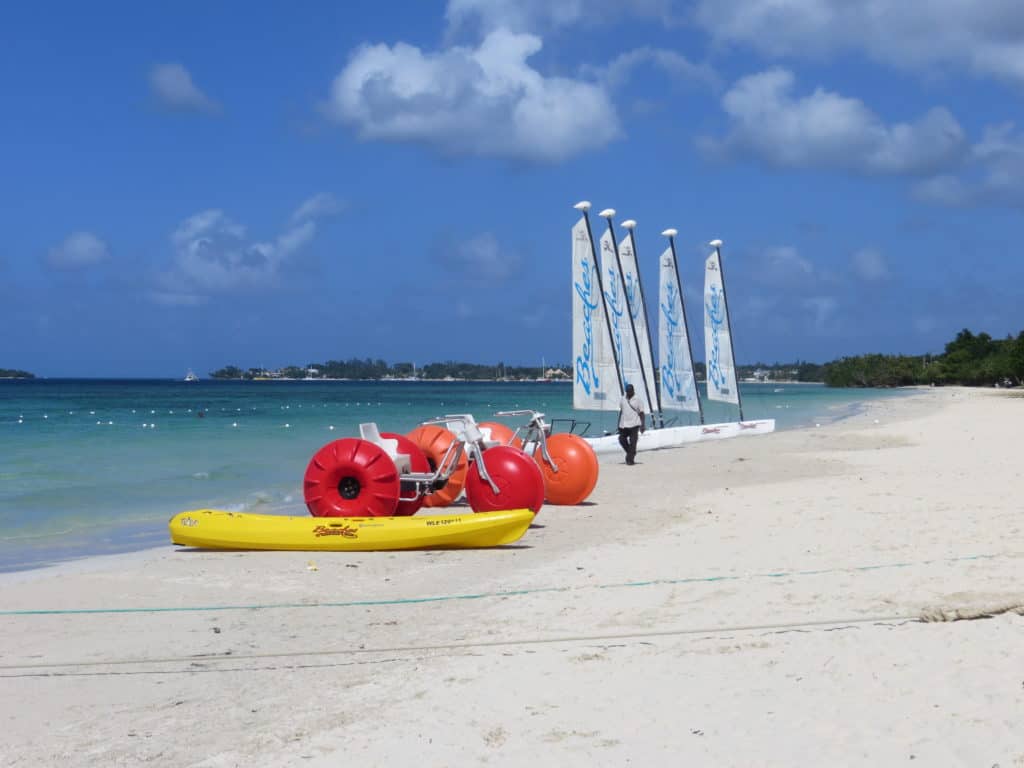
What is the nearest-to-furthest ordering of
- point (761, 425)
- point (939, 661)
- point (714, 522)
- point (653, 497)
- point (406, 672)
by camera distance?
point (939, 661) → point (406, 672) → point (714, 522) → point (653, 497) → point (761, 425)

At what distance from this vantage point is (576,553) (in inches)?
401

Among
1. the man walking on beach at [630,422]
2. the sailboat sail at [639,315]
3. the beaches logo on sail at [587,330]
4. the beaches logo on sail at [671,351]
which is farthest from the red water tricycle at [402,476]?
the beaches logo on sail at [671,351]

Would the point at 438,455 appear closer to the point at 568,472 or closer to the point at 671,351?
the point at 568,472

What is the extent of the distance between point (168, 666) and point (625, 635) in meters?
2.91

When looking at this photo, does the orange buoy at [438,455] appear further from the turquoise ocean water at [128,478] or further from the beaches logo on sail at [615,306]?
the beaches logo on sail at [615,306]

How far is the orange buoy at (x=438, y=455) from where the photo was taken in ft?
44.9

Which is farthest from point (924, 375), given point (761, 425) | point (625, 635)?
point (625, 635)

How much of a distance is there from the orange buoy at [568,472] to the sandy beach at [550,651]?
2547 millimetres

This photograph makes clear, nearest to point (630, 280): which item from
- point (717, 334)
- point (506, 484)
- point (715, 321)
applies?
point (715, 321)

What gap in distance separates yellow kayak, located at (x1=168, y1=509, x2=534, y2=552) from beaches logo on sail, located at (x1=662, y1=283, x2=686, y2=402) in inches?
794

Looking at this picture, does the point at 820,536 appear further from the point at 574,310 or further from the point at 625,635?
the point at 574,310

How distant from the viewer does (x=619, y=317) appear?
87.6 feet

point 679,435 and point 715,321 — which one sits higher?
point 715,321

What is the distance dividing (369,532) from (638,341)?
18.8 metres
